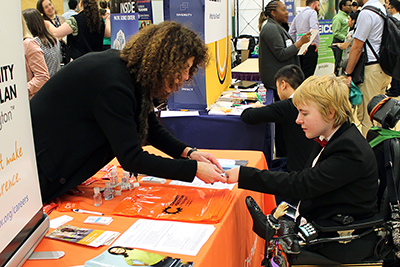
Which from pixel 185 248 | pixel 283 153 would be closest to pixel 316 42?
pixel 283 153

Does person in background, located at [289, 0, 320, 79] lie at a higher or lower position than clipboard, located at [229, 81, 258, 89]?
higher

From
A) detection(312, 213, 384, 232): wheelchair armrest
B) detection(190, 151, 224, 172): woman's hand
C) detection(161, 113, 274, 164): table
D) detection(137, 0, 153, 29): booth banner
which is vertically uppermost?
detection(137, 0, 153, 29): booth banner

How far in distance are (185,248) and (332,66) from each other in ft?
23.5

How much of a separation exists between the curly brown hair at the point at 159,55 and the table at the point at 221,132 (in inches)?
62.0

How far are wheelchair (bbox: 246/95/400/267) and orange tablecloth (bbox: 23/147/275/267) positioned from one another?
11 cm

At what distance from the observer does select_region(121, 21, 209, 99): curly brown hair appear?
1.45 meters

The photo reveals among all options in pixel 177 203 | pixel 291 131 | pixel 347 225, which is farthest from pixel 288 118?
pixel 177 203

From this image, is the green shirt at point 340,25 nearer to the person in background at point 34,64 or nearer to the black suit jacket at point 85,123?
the person in background at point 34,64

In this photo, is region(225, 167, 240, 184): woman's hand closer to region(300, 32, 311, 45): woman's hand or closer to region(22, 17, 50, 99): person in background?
region(22, 17, 50, 99): person in background

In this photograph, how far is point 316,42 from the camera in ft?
19.1

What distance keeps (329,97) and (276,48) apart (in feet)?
8.56

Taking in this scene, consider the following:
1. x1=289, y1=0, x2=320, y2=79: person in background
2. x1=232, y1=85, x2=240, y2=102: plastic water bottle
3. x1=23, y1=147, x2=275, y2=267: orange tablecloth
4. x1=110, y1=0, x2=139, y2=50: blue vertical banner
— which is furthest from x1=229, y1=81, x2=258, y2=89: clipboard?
x1=23, y1=147, x2=275, y2=267: orange tablecloth

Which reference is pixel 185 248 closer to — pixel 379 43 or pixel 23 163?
pixel 23 163

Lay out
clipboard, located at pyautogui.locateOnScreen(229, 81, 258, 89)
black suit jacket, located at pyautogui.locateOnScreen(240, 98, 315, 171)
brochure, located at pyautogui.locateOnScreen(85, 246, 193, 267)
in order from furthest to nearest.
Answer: clipboard, located at pyautogui.locateOnScreen(229, 81, 258, 89) → black suit jacket, located at pyautogui.locateOnScreen(240, 98, 315, 171) → brochure, located at pyautogui.locateOnScreen(85, 246, 193, 267)
